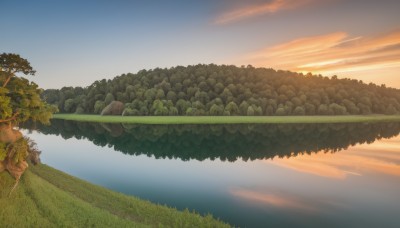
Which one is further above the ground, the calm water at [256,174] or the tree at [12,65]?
the tree at [12,65]

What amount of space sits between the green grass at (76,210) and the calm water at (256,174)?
383cm

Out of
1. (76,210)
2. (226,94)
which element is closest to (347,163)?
(76,210)

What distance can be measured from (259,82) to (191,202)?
137 meters

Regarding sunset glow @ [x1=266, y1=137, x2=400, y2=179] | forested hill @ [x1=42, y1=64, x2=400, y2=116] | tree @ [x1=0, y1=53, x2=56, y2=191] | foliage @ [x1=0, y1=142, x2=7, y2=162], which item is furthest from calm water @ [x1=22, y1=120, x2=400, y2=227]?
forested hill @ [x1=42, y1=64, x2=400, y2=116]

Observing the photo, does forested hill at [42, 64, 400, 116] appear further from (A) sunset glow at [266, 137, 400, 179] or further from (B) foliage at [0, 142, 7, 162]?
(B) foliage at [0, 142, 7, 162]

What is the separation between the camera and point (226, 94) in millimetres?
142000

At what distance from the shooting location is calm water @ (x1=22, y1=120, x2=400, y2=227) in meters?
23.2

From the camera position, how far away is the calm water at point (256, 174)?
23.2m

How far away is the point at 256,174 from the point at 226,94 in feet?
Result: 355

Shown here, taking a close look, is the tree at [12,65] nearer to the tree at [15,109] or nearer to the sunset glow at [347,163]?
the tree at [15,109]

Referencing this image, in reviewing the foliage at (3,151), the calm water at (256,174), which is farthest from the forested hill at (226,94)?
the foliage at (3,151)

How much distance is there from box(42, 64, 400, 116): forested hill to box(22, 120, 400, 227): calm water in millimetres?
64149

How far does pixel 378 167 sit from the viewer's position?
38.5m

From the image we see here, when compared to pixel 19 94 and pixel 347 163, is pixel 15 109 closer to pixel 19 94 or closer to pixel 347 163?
pixel 19 94
